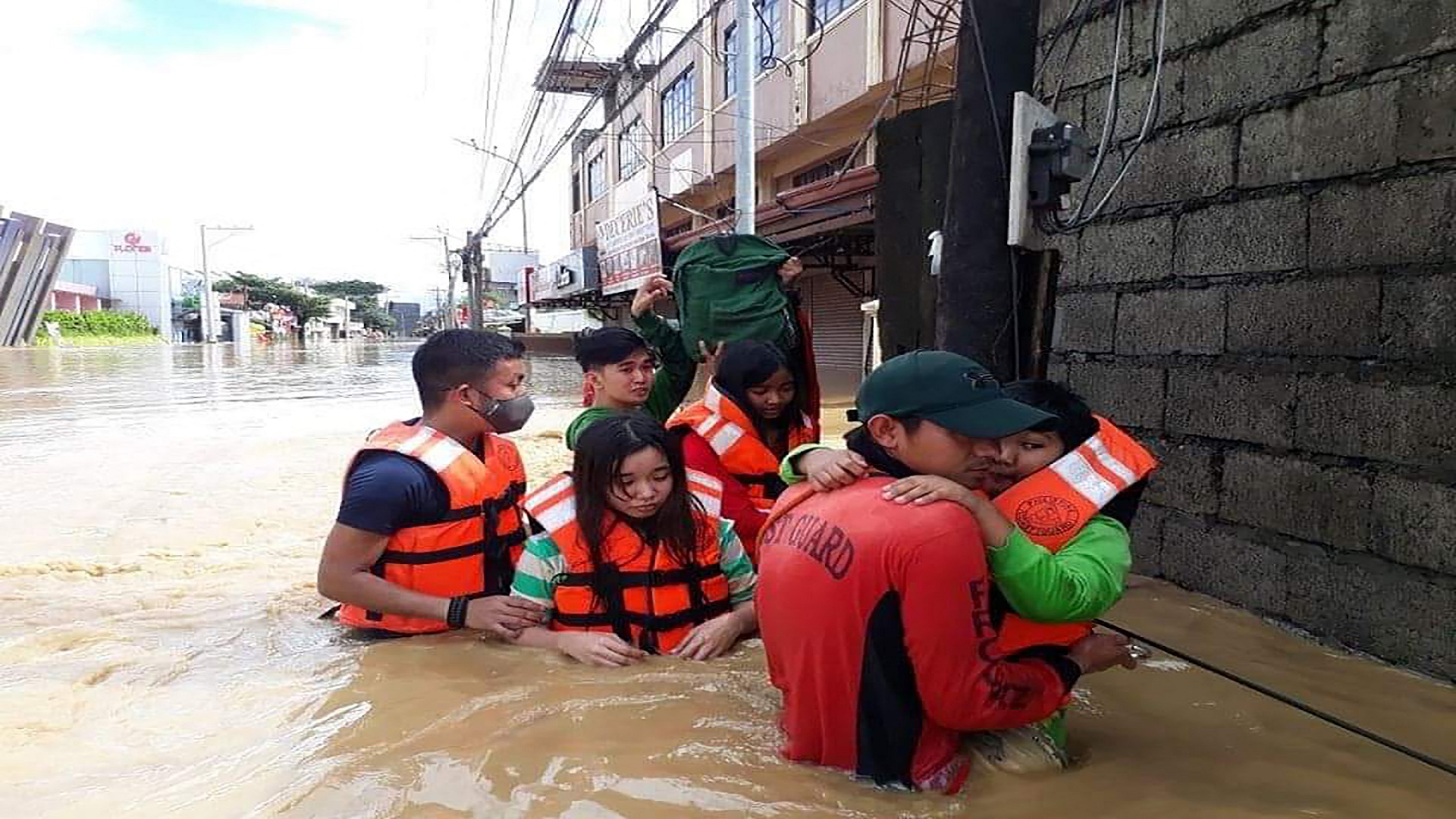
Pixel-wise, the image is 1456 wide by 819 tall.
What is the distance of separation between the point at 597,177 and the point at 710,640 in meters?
31.9

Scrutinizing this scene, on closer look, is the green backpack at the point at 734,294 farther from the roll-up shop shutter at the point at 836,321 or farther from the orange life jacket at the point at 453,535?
the roll-up shop shutter at the point at 836,321

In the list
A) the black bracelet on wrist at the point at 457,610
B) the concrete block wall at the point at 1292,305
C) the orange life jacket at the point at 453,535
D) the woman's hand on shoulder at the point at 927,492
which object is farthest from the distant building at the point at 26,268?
the woman's hand on shoulder at the point at 927,492

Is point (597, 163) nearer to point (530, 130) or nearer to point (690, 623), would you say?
point (530, 130)

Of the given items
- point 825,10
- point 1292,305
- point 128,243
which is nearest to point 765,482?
point 1292,305

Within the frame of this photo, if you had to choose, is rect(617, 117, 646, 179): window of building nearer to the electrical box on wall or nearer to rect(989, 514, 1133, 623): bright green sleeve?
the electrical box on wall

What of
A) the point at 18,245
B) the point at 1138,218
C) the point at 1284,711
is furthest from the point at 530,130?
the point at 18,245

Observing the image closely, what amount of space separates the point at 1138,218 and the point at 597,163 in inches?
1191

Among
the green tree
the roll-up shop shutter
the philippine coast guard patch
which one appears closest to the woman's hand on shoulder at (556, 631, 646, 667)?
the philippine coast guard patch

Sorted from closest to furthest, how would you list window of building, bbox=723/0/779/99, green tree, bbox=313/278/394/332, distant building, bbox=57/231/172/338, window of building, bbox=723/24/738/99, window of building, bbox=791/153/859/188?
1. window of building, bbox=791/153/859/188
2. window of building, bbox=723/0/779/99
3. window of building, bbox=723/24/738/99
4. distant building, bbox=57/231/172/338
5. green tree, bbox=313/278/394/332

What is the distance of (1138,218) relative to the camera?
3.98 meters

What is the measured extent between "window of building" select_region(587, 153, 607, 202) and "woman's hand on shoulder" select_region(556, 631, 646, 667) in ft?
96.2

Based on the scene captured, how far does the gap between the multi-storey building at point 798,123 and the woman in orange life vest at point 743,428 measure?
10.1ft

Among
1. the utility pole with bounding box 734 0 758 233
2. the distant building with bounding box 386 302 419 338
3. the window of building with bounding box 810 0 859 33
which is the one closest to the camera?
the utility pole with bounding box 734 0 758 233

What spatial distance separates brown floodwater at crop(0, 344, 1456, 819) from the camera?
215 cm
